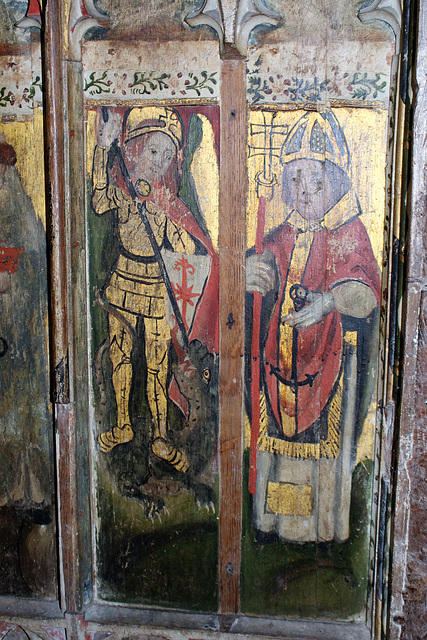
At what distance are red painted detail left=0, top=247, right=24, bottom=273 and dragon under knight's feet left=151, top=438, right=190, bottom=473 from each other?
1.03 meters

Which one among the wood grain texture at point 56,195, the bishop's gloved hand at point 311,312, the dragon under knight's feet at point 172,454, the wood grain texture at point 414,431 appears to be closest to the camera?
the wood grain texture at point 414,431

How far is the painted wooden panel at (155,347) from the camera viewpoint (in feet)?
7.13

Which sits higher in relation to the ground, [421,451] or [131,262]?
[131,262]

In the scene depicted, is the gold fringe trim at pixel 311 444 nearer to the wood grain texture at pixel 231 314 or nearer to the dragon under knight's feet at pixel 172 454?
the wood grain texture at pixel 231 314

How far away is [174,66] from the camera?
211 cm

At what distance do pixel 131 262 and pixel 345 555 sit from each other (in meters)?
1.64

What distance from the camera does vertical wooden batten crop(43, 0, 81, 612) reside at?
2090 mm

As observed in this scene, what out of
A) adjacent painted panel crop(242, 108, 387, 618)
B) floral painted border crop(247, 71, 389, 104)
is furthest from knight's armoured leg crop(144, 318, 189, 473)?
floral painted border crop(247, 71, 389, 104)

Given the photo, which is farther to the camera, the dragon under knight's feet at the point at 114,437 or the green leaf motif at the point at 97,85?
the dragon under knight's feet at the point at 114,437

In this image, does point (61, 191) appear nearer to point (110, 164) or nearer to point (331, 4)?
point (110, 164)

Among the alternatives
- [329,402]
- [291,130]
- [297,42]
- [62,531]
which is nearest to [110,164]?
[291,130]

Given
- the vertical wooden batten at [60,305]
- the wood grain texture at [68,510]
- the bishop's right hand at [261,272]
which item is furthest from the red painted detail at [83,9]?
the wood grain texture at [68,510]

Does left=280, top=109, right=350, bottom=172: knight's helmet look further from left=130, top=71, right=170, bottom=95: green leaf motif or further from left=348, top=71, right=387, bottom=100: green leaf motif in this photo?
left=130, top=71, right=170, bottom=95: green leaf motif

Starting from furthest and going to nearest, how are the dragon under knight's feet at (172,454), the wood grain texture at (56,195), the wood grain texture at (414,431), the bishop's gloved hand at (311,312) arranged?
the dragon under knight's feet at (172,454) < the bishop's gloved hand at (311,312) < the wood grain texture at (56,195) < the wood grain texture at (414,431)
